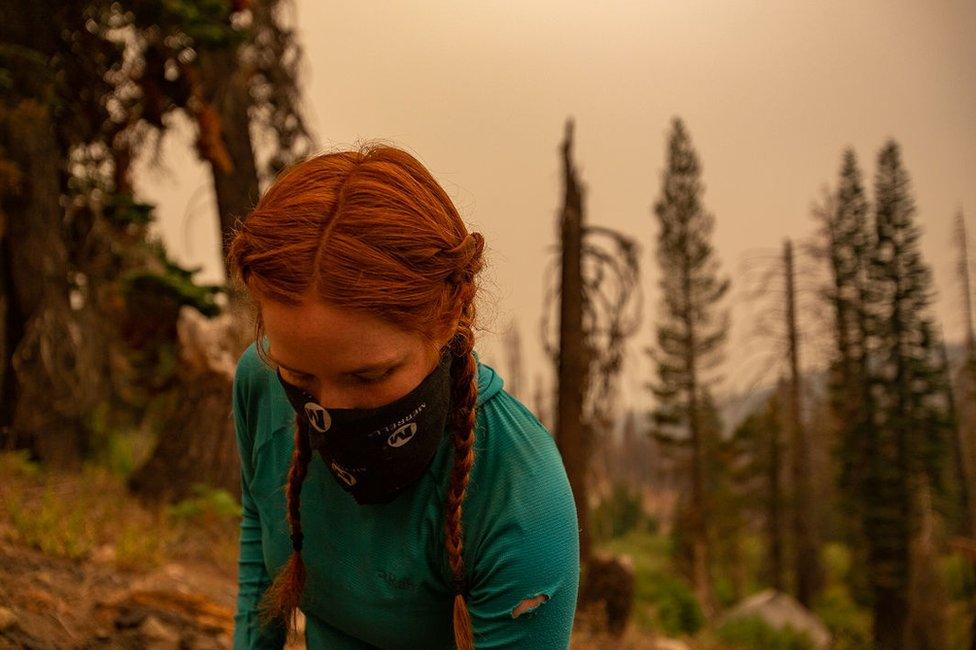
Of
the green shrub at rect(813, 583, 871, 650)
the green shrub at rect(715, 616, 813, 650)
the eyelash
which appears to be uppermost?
the eyelash

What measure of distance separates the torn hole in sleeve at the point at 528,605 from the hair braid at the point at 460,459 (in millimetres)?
94

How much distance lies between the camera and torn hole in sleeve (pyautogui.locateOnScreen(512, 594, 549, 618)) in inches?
50.9

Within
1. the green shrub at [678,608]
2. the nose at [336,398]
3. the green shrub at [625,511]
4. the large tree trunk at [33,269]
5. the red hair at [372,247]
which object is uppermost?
the large tree trunk at [33,269]

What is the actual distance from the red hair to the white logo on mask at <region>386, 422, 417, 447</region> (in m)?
0.07

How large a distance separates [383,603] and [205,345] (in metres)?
4.03

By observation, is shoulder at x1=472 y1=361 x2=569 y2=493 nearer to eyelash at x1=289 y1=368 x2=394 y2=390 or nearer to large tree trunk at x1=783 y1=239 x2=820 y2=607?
eyelash at x1=289 y1=368 x2=394 y2=390

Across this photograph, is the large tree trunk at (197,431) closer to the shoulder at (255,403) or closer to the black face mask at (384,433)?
the shoulder at (255,403)

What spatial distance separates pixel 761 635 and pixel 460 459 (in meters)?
15.7

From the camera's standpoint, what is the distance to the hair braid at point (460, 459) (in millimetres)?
1301

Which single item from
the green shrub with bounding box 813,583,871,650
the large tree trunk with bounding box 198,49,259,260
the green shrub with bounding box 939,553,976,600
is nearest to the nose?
the large tree trunk with bounding box 198,49,259,260

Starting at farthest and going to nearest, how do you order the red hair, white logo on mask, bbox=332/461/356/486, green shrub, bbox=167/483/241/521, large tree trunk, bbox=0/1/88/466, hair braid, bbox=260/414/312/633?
large tree trunk, bbox=0/1/88/466 < green shrub, bbox=167/483/241/521 < hair braid, bbox=260/414/312/633 < white logo on mask, bbox=332/461/356/486 < the red hair

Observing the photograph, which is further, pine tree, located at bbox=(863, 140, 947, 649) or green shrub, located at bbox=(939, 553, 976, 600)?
green shrub, located at bbox=(939, 553, 976, 600)

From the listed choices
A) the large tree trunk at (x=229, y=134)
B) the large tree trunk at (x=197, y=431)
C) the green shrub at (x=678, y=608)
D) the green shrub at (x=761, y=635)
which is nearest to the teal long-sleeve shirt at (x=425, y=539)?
the large tree trunk at (x=197, y=431)

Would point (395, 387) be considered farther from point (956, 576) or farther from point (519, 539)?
point (956, 576)
